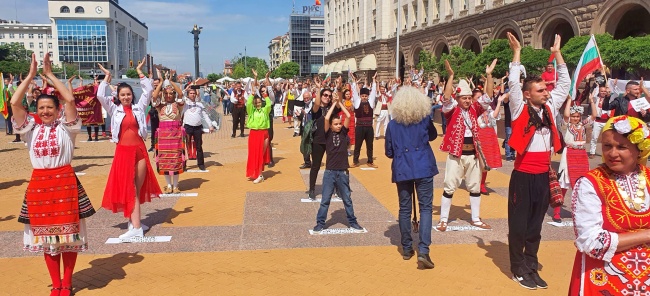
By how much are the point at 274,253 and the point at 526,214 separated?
2.88 metres

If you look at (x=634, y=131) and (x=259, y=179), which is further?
(x=259, y=179)

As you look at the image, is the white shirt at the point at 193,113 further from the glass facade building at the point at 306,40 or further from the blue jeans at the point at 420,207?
the glass facade building at the point at 306,40

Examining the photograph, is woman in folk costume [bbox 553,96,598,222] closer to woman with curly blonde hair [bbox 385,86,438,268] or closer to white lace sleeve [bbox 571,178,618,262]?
woman with curly blonde hair [bbox 385,86,438,268]

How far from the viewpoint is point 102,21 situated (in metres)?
138

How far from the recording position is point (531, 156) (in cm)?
489

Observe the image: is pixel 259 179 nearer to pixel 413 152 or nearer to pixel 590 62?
pixel 413 152

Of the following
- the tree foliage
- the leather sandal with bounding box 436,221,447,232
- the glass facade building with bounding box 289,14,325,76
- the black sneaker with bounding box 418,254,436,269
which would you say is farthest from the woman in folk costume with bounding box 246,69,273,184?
the glass facade building with bounding box 289,14,325,76

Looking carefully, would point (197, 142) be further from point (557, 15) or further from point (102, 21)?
point (102, 21)

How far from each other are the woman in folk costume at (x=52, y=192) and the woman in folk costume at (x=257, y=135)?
5.66 meters

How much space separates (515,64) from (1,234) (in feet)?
22.4

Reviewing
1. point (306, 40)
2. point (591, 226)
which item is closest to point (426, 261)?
point (591, 226)

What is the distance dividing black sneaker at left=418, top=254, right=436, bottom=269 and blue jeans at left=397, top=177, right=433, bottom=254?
1.7 inches

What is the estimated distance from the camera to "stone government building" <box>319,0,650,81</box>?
946 inches

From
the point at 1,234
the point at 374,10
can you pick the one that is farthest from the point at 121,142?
Result: the point at 374,10
